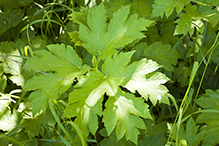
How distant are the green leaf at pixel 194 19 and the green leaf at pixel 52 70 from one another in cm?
82

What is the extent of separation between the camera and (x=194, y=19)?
1.54 m

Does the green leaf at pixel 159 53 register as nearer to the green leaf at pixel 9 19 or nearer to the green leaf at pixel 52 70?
the green leaf at pixel 52 70

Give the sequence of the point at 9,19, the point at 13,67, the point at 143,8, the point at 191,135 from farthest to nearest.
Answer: the point at 9,19, the point at 143,8, the point at 13,67, the point at 191,135

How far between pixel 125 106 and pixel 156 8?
2.72 ft

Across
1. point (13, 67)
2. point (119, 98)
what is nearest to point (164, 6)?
point (119, 98)

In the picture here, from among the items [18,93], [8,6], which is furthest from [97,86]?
[8,6]

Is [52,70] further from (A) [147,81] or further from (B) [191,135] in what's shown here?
(B) [191,135]

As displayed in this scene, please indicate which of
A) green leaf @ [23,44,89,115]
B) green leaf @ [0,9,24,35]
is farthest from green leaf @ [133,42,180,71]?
green leaf @ [0,9,24,35]

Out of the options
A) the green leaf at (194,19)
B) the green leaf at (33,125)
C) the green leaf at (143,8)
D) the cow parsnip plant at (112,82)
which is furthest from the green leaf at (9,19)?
the green leaf at (194,19)

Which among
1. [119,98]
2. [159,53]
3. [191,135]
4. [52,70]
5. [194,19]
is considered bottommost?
[191,135]

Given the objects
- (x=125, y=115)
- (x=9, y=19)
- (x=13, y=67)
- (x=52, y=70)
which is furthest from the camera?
(x=9, y=19)

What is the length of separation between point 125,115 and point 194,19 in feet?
3.15

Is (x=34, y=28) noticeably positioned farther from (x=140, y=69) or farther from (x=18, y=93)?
(x=140, y=69)

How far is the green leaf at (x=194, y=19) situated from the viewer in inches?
59.2
